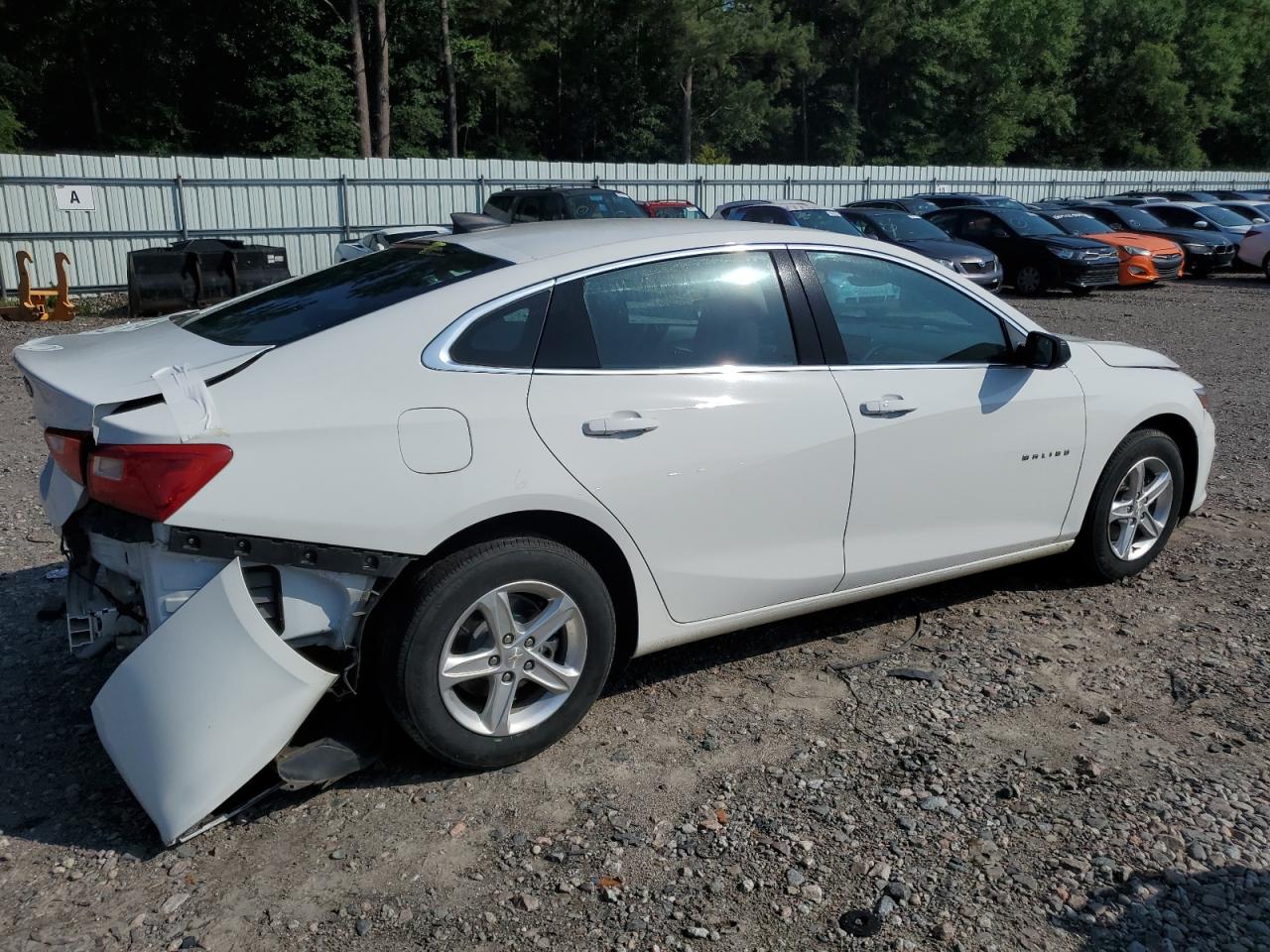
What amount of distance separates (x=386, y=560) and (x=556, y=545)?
539mm

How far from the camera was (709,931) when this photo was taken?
9.14ft

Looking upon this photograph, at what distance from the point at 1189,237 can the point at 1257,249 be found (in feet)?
4.39

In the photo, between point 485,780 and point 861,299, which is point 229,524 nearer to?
point 485,780

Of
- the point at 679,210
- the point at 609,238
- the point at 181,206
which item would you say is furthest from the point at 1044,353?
the point at 181,206

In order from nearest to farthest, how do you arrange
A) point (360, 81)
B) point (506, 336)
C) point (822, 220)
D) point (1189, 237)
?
point (506, 336) < point (822, 220) < point (1189, 237) < point (360, 81)

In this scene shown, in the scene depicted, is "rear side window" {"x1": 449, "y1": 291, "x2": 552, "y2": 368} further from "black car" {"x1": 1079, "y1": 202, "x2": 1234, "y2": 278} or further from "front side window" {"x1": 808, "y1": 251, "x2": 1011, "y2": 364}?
"black car" {"x1": 1079, "y1": 202, "x2": 1234, "y2": 278}

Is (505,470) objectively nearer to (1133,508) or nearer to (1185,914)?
(1185,914)

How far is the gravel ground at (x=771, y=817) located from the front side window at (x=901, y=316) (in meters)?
1.17

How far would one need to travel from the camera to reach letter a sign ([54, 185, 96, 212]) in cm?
1853

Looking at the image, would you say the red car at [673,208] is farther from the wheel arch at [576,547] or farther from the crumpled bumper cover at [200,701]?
the crumpled bumper cover at [200,701]

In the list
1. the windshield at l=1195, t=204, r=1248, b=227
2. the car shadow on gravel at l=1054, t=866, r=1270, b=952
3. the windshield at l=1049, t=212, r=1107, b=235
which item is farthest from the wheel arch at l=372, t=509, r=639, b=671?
the windshield at l=1195, t=204, r=1248, b=227

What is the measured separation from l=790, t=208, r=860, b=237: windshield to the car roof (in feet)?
43.2

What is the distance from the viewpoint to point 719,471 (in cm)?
370

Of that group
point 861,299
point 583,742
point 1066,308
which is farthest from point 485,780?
point 1066,308
